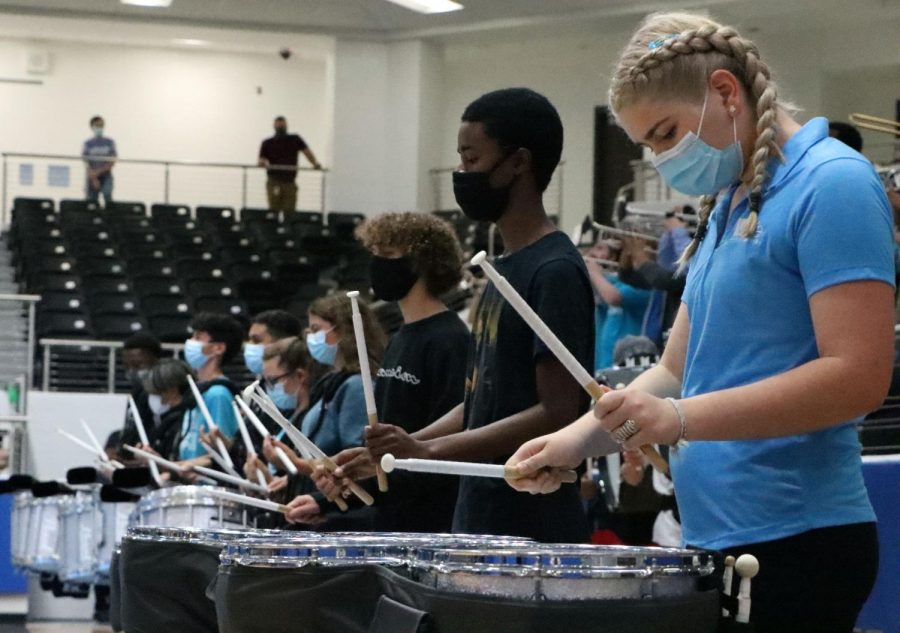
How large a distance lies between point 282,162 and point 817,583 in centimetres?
1716

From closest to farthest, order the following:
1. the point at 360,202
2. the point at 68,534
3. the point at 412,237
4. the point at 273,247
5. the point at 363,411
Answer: the point at 412,237, the point at 363,411, the point at 68,534, the point at 273,247, the point at 360,202

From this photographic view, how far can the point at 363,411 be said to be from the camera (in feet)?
14.6

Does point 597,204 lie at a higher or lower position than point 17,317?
higher

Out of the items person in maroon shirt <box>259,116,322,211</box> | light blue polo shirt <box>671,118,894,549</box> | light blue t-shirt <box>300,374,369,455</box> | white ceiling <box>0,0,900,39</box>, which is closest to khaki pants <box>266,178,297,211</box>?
person in maroon shirt <box>259,116,322,211</box>

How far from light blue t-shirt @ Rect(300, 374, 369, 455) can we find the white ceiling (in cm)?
1214

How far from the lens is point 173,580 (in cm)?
277

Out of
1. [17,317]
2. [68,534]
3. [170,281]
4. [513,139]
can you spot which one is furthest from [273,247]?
[513,139]

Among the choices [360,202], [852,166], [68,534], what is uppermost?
[360,202]

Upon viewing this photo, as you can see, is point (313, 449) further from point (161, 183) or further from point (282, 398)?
point (161, 183)

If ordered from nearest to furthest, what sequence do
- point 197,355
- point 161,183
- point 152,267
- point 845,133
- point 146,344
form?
point 845,133 → point 197,355 → point 146,344 → point 152,267 → point 161,183

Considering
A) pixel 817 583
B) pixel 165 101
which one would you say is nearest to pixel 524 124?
pixel 817 583

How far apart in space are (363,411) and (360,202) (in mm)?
14403

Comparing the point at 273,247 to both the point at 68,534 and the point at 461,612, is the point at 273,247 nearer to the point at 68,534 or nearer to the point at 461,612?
the point at 68,534

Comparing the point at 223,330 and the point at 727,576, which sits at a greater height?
the point at 223,330
